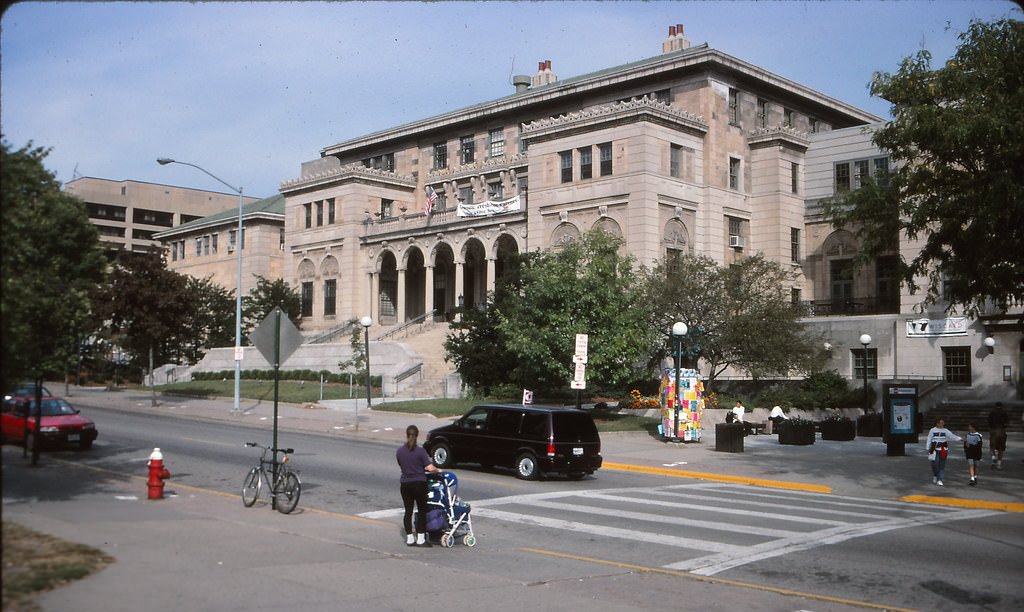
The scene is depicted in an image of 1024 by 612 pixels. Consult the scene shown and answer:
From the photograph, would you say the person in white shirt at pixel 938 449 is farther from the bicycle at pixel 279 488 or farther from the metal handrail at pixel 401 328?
the metal handrail at pixel 401 328

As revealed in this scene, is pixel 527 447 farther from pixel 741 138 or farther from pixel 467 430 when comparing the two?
pixel 741 138

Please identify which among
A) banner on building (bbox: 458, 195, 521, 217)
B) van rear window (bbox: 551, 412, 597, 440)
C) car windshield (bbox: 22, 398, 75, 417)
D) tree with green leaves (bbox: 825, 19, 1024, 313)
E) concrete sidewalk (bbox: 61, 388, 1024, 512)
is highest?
banner on building (bbox: 458, 195, 521, 217)

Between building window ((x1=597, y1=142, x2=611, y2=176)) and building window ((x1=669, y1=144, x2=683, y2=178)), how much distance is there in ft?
11.3

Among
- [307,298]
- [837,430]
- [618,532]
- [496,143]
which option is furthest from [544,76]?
[618,532]

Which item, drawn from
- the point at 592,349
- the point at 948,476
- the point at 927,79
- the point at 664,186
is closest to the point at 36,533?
the point at 927,79

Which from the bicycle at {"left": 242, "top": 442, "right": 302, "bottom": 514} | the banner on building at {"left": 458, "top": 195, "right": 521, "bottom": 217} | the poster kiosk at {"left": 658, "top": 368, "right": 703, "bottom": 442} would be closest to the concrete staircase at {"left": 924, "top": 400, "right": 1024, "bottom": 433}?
the poster kiosk at {"left": 658, "top": 368, "right": 703, "bottom": 442}

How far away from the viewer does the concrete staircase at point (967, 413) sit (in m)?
38.7

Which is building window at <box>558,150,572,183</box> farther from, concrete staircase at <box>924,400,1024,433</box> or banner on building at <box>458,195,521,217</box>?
concrete staircase at <box>924,400,1024,433</box>

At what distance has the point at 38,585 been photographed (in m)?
4.45

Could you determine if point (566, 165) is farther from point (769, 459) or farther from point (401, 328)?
point (769, 459)

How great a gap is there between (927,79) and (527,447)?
12305 millimetres

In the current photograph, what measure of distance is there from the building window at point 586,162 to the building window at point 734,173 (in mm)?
9012

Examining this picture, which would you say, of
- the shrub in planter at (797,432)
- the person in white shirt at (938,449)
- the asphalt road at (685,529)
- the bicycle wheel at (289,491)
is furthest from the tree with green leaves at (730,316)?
the bicycle wheel at (289,491)

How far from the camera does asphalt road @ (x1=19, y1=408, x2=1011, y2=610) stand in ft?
36.6
